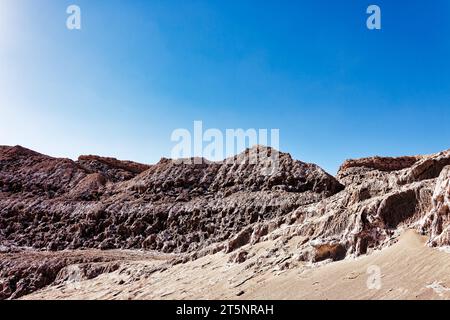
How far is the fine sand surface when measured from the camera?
815 cm

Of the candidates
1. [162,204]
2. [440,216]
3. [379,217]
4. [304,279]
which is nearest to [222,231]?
[162,204]

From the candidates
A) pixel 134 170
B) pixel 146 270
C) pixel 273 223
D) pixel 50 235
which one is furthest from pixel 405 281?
pixel 134 170

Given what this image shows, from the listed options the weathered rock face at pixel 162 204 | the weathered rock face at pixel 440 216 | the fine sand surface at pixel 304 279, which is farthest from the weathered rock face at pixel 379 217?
the weathered rock face at pixel 162 204

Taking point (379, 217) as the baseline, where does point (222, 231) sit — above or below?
below

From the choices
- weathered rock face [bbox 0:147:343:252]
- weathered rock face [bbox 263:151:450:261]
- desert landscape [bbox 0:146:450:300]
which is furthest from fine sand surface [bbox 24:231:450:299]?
weathered rock face [bbox 0:147:343:252]

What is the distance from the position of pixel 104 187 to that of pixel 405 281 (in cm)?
3231

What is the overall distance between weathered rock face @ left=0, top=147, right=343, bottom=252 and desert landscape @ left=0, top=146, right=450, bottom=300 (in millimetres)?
94

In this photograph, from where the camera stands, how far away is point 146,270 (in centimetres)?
1772

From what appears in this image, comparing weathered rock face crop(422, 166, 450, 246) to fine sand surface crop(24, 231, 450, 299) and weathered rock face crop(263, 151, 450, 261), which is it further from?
fine sand surface crop(24, 231, 450, 299)

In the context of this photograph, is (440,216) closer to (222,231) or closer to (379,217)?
(379,217)

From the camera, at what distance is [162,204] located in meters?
32.0

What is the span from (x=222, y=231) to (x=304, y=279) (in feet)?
57.0

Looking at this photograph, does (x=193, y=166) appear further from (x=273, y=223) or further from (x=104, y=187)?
(x=273, y=223)

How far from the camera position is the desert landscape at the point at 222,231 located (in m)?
9.66
